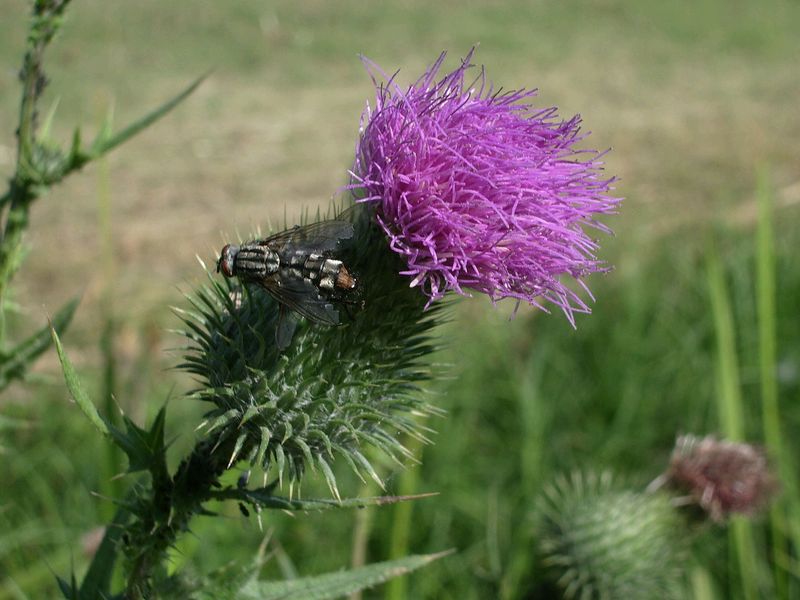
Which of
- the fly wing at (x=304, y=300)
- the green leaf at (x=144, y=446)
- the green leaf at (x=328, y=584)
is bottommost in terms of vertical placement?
the green leaf at (x=328, y=584)

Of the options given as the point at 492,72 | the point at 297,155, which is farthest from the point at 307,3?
the point at 297,155

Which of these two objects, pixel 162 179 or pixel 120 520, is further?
pixel 162 179

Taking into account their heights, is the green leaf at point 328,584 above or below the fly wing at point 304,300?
below

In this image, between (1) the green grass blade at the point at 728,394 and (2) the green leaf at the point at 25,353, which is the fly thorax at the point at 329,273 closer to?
(2) the green leaf at the point at 25,353

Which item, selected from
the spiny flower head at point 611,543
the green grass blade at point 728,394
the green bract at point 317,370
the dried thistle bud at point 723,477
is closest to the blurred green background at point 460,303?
the green grass blade at point 728,394

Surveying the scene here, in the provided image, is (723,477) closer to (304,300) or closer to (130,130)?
(304,300)

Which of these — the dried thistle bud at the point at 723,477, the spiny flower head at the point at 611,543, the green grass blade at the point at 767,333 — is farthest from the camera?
the green grass blade at the point at 767,333

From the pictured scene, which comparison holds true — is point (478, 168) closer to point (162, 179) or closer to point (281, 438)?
point (281, 438)
